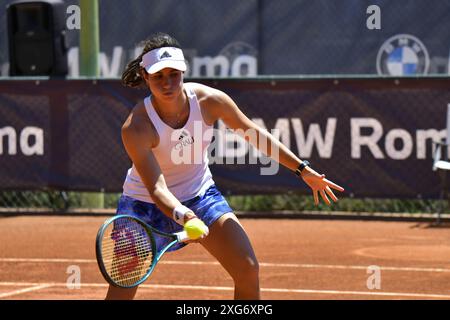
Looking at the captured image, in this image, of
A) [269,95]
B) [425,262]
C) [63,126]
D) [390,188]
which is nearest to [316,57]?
[269,95]

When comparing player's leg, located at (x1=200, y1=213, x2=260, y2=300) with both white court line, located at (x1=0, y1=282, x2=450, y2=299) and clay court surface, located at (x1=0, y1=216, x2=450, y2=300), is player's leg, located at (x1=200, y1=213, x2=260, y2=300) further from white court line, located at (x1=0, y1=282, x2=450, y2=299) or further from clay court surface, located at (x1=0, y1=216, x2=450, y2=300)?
white court line, located at (x1=0, y1=282, x2=450, y2=299)

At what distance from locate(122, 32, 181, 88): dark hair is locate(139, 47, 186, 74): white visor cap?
0.06 m

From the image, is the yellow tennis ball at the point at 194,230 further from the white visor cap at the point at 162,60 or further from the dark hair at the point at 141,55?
the dark hair at the point at 141,55

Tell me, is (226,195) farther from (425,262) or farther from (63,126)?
(425,262)

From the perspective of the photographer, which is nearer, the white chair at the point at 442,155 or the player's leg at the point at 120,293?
the player's leg at the point at 120,293

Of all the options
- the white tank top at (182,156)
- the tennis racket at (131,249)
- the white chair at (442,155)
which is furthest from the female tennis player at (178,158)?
the white chair at (442,155)

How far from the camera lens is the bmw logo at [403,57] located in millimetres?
12648

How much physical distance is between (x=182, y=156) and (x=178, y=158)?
0.12ft

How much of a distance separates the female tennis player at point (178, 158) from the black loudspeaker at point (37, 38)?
7.03 metres

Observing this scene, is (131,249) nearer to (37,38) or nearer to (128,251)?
(128,251)

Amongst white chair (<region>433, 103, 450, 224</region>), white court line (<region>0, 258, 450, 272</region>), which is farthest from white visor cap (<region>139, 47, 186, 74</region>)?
white chair (<region>433, 103, 450, 224</region>)

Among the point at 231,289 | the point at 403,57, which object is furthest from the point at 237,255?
the point at 403,57

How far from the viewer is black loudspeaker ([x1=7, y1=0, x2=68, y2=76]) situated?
507 inches

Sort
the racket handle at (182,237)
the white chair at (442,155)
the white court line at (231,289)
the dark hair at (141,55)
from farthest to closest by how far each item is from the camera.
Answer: the white chair at (442,155), the white court line at (231,289), the dark hair at (141,55), the racket handle at (182,237)
